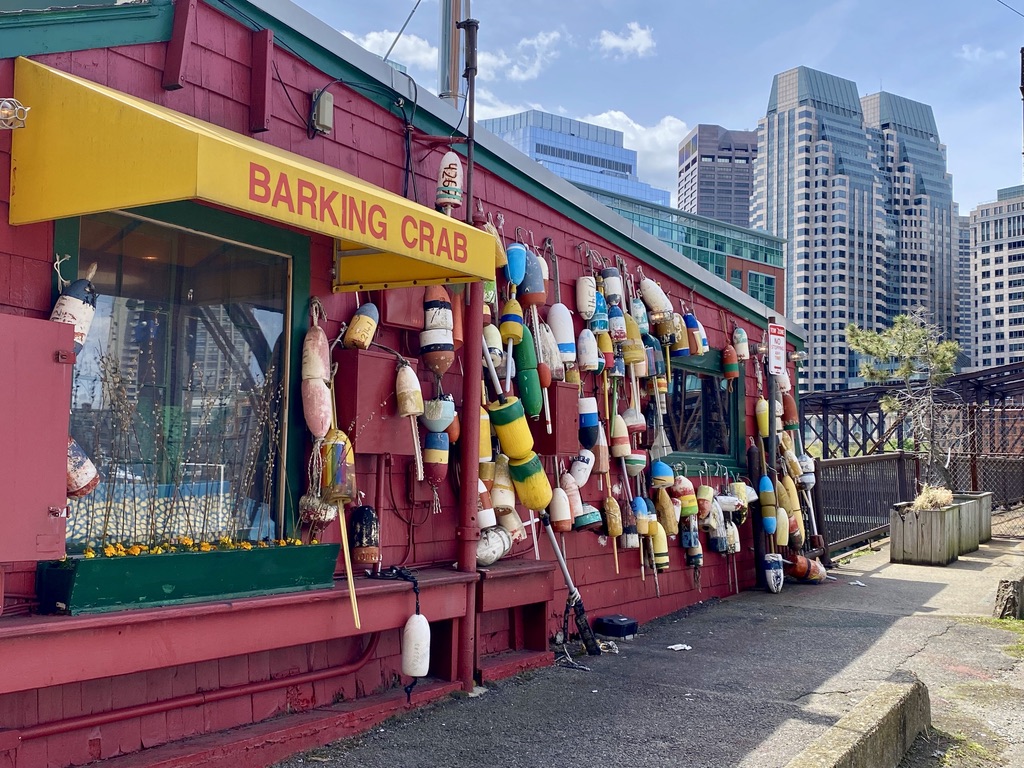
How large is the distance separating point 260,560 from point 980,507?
12873mm

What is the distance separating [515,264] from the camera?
697cm

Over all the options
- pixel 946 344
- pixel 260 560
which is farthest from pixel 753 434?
pixel 946 344

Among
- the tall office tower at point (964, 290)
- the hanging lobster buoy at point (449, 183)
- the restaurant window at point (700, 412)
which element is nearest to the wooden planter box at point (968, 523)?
the restaurant window at point (700, 412)

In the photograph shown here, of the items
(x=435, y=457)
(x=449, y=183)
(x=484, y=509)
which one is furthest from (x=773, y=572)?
(x=449, y=183)

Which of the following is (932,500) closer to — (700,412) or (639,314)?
(700,412)

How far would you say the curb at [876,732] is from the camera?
3910mm

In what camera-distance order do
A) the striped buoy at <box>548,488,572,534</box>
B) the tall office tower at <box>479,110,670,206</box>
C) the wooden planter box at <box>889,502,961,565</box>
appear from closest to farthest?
1. the striped buoy at <box>548,488,572,534</box>
2. the wooden planter box at <box>889,502,961,565</box>
3. the tall office tower at <box>479,110,670,206</box>

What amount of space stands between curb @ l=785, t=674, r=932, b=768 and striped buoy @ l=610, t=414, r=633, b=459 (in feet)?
10.8

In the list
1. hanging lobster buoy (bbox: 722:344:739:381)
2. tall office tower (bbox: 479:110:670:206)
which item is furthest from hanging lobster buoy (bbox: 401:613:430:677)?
tall office tower (bbox: 479:110:670:206)

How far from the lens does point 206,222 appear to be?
4977mm

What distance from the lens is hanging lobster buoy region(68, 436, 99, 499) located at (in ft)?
13.7

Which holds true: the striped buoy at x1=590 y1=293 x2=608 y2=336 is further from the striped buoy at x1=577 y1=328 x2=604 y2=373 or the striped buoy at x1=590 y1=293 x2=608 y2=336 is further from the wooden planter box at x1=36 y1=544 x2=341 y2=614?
the wooden planter box at x1=36 y1=544 x2=341 y2=614

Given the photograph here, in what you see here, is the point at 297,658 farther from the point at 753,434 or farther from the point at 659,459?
the point at 753,434

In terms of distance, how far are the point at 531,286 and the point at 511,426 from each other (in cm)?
110
